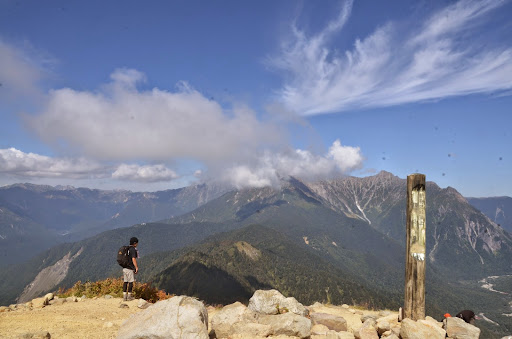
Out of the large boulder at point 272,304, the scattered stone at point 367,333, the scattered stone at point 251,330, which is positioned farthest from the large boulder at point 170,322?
the scattered stone at point 367,333

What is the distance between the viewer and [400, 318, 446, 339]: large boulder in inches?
403

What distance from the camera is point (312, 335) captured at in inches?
488

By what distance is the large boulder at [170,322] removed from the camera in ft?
31.8

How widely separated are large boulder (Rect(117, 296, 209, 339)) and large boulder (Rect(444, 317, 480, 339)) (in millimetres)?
9253

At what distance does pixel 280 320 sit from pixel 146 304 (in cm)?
988

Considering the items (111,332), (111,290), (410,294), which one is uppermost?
(410,294)

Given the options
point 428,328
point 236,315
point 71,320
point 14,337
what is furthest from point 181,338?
point 428,328

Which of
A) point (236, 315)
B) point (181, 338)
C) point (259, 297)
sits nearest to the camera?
point (181, 338)

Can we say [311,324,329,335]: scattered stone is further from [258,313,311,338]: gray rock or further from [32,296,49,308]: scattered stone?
[32,296,49,308]: scattered stone

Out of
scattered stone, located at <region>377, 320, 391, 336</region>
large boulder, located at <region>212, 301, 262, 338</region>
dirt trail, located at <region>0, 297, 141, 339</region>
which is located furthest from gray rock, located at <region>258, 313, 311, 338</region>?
dirt trail, located at <region>0, 297, 141, 339</region>

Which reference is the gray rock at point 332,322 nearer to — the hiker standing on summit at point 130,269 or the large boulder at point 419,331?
the large boulder at point 419,331

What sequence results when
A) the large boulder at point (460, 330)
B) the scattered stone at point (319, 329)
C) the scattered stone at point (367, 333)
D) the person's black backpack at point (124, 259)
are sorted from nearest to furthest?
the large boulder at point (460, 330) < the scattered stone at point (367, 333) < the scattered stone at point (319, 329) < the person's black backpack at point (124, 259)

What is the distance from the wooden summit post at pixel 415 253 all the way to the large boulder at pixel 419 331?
1114 millimetres

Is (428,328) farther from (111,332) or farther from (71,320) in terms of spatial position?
(71,320)
